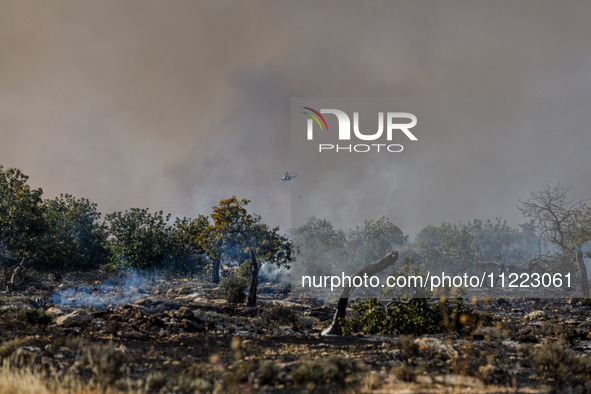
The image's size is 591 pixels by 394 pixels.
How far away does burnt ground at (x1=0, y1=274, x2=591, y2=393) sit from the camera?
8.57 meters

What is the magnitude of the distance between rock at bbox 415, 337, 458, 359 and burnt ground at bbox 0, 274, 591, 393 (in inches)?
1.2

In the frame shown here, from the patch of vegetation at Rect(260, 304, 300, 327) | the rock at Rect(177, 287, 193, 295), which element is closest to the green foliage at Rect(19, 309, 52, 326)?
the patch of vegetation at Rect(260, 304, 300, 327)

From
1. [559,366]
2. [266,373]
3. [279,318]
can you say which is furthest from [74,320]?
[559,366]

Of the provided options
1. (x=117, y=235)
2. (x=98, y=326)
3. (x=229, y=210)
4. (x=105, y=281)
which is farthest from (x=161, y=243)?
(x=98, y=326)

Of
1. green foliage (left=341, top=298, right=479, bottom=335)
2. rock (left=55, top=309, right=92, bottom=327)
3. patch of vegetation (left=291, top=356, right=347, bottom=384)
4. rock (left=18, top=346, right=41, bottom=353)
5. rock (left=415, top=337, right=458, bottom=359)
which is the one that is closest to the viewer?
patch of vegetation (left=291, top=356, right=347, bottom=384)

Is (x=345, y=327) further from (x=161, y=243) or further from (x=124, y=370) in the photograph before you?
(x=161, y=243)

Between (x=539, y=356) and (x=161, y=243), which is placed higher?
A: (x=161, y=243)

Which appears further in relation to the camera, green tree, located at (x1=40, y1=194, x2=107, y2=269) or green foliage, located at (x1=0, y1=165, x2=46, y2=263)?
green tree, located at (x1=40, y1=194, x2=107, y2=269)

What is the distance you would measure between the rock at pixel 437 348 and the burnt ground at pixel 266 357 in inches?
1.2

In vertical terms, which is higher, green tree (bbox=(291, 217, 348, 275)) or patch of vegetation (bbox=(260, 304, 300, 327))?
green tree (bbox=(291, 217, 348, 275))

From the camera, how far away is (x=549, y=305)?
33.6 meters

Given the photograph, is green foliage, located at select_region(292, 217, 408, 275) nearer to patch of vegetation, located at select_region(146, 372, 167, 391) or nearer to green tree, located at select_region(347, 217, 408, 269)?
green tree, located at select_region(347, 217, 408, 269)

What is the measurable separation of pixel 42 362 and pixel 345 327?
1119cm

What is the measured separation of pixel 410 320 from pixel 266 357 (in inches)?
301
